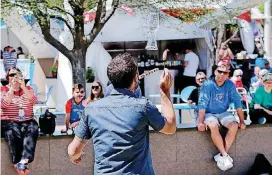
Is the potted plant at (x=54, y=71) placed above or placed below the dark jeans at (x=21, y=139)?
above

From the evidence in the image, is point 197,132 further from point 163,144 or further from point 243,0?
point 243,0

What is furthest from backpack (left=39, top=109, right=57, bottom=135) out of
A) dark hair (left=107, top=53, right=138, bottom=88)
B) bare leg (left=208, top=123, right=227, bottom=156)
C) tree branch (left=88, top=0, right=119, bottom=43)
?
dark hair (left=107, top=53, right=138, bottom=88)

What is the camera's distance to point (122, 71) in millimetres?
3111

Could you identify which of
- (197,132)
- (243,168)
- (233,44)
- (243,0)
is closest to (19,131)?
(197,132)

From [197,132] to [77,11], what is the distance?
2324 millimetres

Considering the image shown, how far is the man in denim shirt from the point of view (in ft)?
9.91

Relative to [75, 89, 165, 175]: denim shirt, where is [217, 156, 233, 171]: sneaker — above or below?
below

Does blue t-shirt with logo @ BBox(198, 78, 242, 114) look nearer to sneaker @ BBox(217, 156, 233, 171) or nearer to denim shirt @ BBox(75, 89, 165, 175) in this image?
sneaker @ BBox(217, 156, 233, 171)

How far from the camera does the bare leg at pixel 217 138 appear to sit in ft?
21.4

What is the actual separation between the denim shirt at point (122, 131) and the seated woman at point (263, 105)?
165 inches

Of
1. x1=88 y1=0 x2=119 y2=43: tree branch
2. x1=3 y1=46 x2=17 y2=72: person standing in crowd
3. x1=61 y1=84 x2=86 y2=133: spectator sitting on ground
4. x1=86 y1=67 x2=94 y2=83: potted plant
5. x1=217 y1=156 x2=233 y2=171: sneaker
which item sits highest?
x1=88 y1=0 x2=119 y2=43: tree branch

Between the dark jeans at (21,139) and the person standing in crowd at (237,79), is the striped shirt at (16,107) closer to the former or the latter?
the dark jeans at (21,139)

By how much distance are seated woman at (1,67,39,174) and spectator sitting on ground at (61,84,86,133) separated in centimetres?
74

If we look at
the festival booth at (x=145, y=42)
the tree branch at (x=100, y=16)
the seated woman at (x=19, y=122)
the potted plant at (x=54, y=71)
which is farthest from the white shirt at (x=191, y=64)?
the seated woman at (x=19, y=122)
